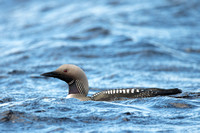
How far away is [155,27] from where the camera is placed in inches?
608

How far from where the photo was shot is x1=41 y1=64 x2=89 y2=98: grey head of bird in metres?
6.48

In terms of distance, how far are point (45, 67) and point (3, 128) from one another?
568 cm

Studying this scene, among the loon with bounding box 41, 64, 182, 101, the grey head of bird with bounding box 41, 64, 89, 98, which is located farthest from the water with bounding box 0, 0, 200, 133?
the grey head of bird with bounding box 41, 64, 89, 98

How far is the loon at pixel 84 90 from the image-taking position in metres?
6.27

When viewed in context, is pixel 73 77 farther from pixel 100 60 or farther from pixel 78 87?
pixel 100 60

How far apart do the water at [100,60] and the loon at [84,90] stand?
0.17 meters

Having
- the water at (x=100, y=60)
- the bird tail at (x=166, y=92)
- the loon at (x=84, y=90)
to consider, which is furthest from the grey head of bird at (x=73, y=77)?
the bird tail at (x=166, y=92)

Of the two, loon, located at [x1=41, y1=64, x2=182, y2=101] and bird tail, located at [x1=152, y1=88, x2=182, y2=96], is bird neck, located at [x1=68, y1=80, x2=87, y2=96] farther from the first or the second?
bird tail, located at [x1=152, y1=88, x2=182, y2=96]

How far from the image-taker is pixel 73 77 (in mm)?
6520

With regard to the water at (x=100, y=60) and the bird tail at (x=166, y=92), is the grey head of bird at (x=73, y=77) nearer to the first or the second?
the water at (x=100, y=60)

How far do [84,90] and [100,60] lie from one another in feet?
15.0

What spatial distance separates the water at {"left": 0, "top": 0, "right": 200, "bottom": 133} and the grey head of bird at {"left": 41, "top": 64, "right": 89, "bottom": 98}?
0.90 feet

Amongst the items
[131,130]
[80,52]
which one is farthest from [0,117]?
[80,52]

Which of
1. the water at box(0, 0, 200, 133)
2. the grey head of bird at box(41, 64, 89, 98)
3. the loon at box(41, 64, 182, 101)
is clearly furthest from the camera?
the grey head of bird at box(41, 64, 89, 98)
